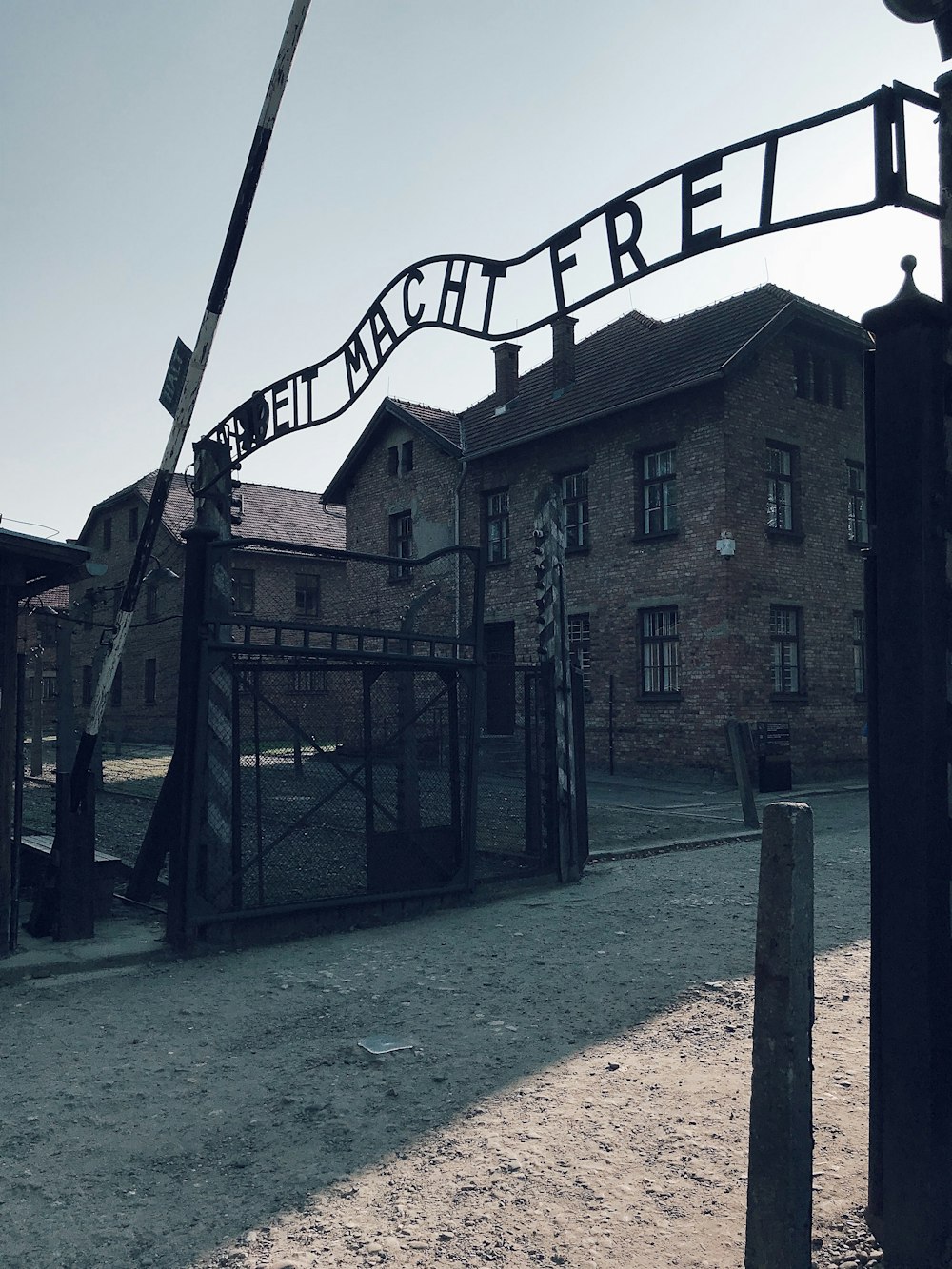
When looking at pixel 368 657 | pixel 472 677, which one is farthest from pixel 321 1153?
pixel 472 677

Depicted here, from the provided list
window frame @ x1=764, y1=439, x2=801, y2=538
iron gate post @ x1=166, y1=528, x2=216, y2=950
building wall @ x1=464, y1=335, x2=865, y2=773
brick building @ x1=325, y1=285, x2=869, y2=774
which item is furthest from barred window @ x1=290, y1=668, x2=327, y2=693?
window frame @ x1=764, y1=439, x2=801, y2=538

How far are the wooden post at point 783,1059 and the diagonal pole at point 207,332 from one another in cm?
536

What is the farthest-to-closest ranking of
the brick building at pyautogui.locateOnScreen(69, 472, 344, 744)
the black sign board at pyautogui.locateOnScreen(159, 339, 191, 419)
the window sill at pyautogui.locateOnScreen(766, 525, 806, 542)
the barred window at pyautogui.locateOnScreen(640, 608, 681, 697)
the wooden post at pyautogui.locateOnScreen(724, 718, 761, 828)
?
1. the brick building at pyautogui.locateOnScreen(69, 472, 344, 744)
2. the barred window at pyautogui.locateOnScreen(640, 608, 681, 697)
3. the window sill at pyautogui.locateOnScreen(766, 525, 806, 542)
4. the wooden post at pyautogui.locateOnScreen(724, 718, 761, 828)
5. the black sign board at pyautogui.locateOnScreen(159, 339, 191, 419)

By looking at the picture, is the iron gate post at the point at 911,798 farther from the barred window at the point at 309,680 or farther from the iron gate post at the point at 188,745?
the barred window at the point at 309,680

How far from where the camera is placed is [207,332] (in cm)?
711

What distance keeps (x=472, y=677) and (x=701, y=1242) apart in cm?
507

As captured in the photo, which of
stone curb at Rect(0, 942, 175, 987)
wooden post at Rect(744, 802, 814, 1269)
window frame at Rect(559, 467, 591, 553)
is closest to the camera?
wooden post at Rect(744, 802, 814, 1269)

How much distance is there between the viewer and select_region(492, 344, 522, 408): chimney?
26.2 meters

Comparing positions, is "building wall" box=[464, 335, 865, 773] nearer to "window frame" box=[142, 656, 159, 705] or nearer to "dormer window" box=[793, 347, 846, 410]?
"dormer window" box=[793, 347, 846, 410]

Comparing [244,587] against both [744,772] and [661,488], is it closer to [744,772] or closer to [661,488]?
[661,488]

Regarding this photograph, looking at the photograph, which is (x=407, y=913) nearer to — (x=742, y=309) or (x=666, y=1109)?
(x=666, y=1109)

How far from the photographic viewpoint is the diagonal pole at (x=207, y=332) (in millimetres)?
6910

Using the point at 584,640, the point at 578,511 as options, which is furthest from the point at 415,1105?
the point at 578,511

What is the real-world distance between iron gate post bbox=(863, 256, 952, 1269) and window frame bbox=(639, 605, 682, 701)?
17111 millimetres
